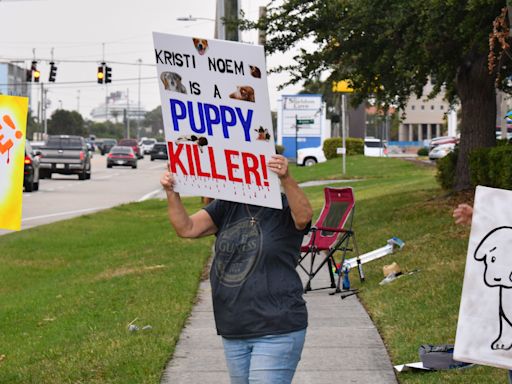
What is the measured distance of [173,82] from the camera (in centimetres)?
518

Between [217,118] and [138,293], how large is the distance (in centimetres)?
688

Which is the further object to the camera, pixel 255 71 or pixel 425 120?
pixel 425 120

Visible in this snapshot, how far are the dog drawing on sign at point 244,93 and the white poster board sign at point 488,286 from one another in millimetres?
1096

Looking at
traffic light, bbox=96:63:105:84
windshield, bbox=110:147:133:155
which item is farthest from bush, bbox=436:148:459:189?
windshield, bbox=110:147:133:155

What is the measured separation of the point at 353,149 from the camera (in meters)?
62.4

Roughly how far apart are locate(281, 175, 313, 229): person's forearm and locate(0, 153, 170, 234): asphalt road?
17.5 meters

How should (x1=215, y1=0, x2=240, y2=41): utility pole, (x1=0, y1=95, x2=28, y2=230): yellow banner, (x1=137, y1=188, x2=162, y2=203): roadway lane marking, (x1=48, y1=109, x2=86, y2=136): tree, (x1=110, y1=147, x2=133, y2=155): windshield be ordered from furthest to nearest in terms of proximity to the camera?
(x1=48, y1=109, x2=86, y2=136): tree → (x1=110, y1=147, x2=133, y2=155): windshield → (x1=137, y1=188, x2=162, y2=203): roadway lane marking → (x1=215, y1=0, x2=240, y2=41): utility pole → (x1=0, y1=95, x2=28, y2=230): yellow banner

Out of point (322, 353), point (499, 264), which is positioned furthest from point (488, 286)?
point (322, 353)

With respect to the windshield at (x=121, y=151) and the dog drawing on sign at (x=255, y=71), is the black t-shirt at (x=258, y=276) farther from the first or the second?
the windshield at (x=121, y=151)

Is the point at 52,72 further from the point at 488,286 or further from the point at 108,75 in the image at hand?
the point at 488,286

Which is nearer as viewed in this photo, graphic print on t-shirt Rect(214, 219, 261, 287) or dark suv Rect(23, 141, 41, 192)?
graphic print on t-shirt Rect(214, 219, 261, 287)

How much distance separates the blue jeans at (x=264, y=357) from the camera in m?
4.87

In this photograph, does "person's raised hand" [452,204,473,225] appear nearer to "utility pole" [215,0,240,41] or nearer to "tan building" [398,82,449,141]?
"utility pole" [215,0,240,41]

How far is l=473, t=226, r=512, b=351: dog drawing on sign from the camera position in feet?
16.0
